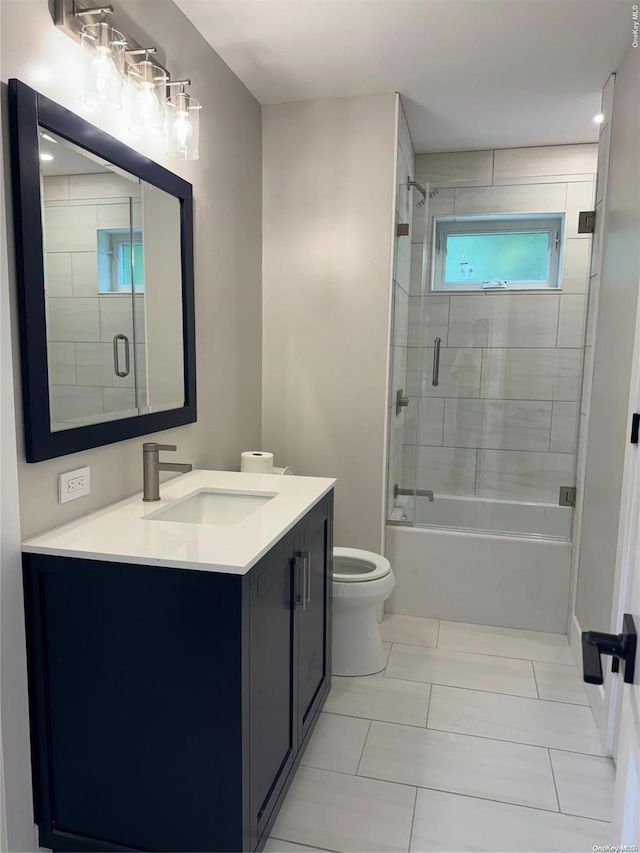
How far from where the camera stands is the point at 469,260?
Result: 336 centimetres

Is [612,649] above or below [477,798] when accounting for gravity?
above

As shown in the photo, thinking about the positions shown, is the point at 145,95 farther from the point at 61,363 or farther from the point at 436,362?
the point at 436,362

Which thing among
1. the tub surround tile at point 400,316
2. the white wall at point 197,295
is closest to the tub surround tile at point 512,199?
the tub surround tile at point 400,316

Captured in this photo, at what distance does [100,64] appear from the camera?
158 cm

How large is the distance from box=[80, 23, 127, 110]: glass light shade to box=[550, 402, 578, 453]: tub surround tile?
8.24 ft

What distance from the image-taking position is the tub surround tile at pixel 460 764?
6.17 ft

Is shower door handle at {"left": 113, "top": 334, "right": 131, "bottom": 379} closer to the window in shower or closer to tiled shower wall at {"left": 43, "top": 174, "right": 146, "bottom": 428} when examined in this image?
tiled shower wall at {"left": 43, "top": 174, "right": 146, "bottom": 428}

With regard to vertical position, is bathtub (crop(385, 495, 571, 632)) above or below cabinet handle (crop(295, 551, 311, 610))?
below

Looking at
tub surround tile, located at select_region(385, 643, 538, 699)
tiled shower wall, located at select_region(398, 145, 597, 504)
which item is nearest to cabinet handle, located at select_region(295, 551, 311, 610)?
tub surround tile, located at select_region(385, 643, 538, 699)

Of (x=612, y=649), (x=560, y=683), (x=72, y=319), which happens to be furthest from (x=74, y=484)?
(x=560, y=683)

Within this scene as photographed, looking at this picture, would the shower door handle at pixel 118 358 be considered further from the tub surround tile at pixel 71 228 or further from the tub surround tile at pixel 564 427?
the tub surround tile at pixel 564 427

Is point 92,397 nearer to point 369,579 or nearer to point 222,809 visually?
point 222,809

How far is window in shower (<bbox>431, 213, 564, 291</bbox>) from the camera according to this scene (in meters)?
3.24

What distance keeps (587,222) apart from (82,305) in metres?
2.40
